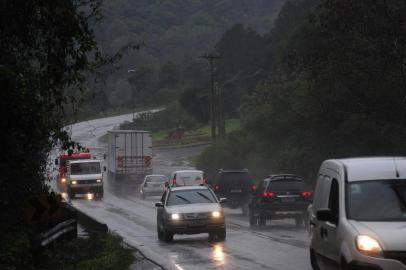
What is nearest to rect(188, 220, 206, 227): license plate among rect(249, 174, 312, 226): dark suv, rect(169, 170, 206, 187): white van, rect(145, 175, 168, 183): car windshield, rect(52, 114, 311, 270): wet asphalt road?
rect(52, 114, 311, 270): wet asphalt road

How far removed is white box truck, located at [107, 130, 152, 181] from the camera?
65250 mm

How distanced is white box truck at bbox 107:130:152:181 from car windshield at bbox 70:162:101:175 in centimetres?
612

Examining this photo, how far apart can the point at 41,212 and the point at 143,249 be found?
6.77 metres

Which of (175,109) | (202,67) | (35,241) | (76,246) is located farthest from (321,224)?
(202,67)

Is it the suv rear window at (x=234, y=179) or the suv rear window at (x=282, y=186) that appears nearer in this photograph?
the suv rear window at (x=282, y=186)

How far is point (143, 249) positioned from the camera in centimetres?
2375

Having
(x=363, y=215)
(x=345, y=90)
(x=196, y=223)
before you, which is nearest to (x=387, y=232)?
(x=363, y=215)

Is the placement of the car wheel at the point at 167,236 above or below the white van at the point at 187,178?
below

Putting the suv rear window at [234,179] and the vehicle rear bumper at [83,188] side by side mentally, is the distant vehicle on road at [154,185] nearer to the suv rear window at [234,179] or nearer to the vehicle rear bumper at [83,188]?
the vehicle rear bumper at [83,188]

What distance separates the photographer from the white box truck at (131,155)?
214 feet

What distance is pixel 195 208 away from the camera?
2627 centimetres

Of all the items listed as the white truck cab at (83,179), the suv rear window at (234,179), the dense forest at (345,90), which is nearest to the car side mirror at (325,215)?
the suv rear window at (234,179)

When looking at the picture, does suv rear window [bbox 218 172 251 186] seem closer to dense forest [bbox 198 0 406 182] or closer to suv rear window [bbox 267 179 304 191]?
dense forest [bbox 198 0 406 182]

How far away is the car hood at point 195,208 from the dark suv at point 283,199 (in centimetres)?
624
